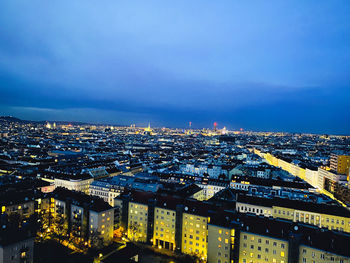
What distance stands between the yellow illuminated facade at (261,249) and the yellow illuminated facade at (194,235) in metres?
4.76

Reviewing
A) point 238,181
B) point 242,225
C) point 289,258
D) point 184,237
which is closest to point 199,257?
point 184,237

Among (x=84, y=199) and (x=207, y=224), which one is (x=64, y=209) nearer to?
(x=84, y=199)

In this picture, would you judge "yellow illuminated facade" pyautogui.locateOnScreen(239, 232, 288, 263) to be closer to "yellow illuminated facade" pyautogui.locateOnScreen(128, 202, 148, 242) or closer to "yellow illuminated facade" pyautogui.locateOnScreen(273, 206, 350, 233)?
"yellow illuminated facade" pyautogui.locateOnScreen(273, 206, 350, 233)

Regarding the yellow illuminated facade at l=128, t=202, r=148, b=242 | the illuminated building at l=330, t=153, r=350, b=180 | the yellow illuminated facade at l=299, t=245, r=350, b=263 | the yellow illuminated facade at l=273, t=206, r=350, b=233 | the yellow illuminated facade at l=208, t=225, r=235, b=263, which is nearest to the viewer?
the yellow illuminated facade at l=299, t=245, r=350, b=263

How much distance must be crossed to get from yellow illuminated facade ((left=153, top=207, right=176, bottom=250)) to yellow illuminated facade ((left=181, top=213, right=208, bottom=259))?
1.65 meters

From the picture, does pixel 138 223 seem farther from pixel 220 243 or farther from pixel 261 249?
pixel 261 249

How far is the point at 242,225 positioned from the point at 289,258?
510cm

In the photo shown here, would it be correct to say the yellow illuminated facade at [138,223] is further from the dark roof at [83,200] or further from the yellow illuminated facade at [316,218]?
the yellow illuminated facade at [316,218]

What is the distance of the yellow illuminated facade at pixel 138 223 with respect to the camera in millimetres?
33531

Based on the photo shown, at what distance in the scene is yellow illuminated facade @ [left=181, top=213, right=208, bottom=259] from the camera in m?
29.4

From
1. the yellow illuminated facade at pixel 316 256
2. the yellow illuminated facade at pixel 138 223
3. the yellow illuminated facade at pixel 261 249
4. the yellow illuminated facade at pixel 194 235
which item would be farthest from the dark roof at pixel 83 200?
the yellow illuminated facade at pixel 316 256

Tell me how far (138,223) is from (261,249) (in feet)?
53.7

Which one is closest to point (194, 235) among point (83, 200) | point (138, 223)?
point (138, 223)

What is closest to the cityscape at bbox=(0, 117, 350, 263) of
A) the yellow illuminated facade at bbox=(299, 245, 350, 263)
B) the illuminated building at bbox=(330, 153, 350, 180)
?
the yellow illuminated facade at bbox=(299, 245, 350, 263)
